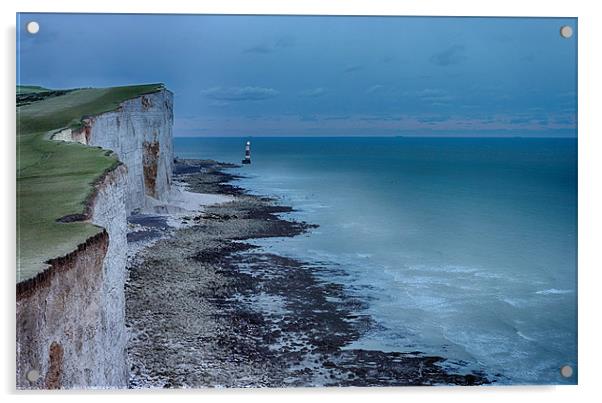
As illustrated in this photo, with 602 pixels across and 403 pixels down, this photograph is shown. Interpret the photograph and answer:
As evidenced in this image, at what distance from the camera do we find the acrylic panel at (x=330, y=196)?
685 centimetres

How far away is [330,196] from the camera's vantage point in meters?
9.44

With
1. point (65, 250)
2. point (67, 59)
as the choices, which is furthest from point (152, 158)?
point (65, 250)

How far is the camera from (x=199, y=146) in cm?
845

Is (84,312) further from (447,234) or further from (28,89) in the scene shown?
(447,234)

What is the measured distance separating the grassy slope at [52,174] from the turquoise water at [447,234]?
4.25ft

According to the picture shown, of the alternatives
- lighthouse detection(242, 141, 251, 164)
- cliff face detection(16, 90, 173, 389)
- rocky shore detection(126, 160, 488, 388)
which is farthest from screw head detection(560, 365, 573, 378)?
cliff face detection(16, 90, 173, 389)

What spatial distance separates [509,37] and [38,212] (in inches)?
191

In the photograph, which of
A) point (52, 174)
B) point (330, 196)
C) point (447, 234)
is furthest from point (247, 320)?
point (52, 174)

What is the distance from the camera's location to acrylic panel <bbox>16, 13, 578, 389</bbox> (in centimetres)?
685

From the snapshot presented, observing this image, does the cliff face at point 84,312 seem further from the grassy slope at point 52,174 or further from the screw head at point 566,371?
the screw head at point 566,371

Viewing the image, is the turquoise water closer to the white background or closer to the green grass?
the white background
